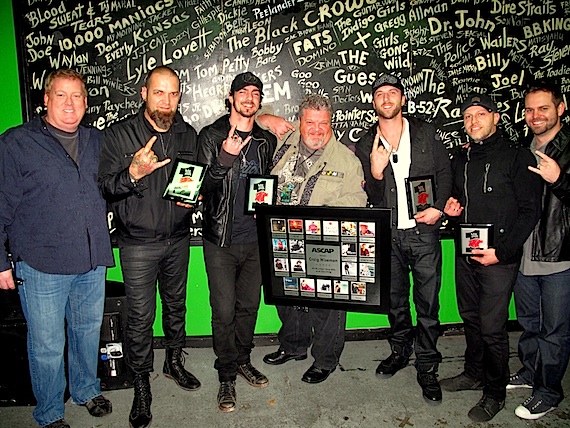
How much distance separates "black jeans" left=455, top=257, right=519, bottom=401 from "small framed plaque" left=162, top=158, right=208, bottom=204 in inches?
76.2

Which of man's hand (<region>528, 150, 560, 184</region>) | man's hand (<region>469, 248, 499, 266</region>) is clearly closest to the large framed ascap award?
man's hand (<region>469, 248, 499, 266</region>)

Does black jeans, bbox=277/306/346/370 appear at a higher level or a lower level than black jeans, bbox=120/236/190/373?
lower

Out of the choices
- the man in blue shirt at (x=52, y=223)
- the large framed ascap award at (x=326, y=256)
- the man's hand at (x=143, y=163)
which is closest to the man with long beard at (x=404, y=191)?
the large framed ascap award at (x=326, y=256)

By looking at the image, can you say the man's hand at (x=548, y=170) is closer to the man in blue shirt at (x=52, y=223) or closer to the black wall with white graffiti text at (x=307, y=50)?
the black wall with white graffiti text at (x=307, y=50)

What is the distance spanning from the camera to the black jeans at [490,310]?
297 cm

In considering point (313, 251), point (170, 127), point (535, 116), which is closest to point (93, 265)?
point (170, 127)

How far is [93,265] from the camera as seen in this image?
291 cm

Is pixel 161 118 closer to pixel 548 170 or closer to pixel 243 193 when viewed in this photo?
pixel 243 193

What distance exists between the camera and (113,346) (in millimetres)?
3363

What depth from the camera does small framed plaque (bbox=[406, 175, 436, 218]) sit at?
10.2ft

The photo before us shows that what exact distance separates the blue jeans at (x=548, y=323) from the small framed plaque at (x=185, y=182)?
93.7 inches

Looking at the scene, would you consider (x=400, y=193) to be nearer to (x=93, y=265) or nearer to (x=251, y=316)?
(x=251, y=316)

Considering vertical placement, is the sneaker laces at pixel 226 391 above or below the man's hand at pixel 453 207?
below

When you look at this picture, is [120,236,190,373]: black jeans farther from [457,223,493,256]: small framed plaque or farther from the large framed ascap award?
[457,223,493,256]: small framed plaque
